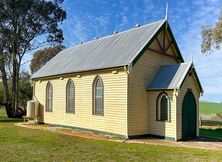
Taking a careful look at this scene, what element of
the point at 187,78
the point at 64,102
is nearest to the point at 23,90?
the point at 64,102

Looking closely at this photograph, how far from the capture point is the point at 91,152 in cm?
1188

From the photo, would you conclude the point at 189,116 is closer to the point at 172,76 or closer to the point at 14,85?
the point at 172,76

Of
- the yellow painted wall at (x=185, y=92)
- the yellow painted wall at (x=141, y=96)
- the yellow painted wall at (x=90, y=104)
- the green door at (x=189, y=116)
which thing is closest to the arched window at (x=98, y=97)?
the yellow painted wall at (x=90, y=104)

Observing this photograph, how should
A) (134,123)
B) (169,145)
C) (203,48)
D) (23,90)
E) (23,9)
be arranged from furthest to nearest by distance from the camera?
(23,90) → (23,9) → (203,48) → (134,123) → (169,145)

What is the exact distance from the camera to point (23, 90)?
39000 mm

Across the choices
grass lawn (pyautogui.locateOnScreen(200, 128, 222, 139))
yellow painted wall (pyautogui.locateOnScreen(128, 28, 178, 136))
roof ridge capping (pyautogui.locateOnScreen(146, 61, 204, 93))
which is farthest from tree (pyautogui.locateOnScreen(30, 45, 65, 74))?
roof ridge capping (pyautogui.locateOnScreen(146, 61, 204, 93))

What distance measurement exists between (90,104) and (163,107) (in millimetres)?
4970

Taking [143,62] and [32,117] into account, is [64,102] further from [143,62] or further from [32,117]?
[143,62]

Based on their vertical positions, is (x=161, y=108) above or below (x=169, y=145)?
above

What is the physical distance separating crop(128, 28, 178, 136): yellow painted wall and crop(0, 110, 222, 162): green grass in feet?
8.48

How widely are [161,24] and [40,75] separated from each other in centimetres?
1196

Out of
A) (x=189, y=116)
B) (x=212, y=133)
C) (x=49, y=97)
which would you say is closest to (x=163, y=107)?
(x=189, y=116)

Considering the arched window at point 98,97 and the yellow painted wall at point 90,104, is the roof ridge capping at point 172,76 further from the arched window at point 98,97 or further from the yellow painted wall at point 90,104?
the arched window at point 98,97

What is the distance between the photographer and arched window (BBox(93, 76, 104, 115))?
1844 cm
